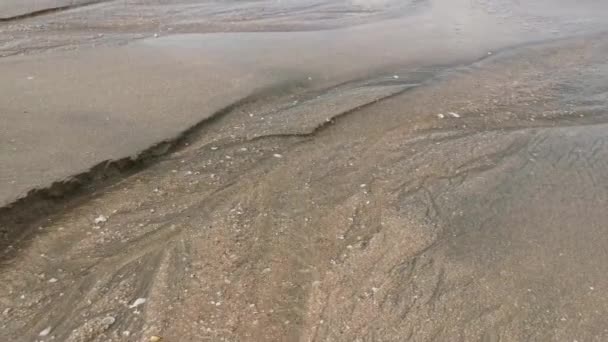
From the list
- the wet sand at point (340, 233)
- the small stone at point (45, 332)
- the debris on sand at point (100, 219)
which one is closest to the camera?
the small stone at point (45, 332)

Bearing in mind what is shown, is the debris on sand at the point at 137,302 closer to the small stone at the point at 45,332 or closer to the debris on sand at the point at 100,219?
the small stone at the point at 45,332

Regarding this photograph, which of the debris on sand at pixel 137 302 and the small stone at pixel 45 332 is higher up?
the small stone at pixel 45 332

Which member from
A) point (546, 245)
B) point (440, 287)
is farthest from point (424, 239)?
point (546, 245)

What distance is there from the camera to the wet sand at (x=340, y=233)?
2.76m

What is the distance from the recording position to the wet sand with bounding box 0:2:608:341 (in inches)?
108

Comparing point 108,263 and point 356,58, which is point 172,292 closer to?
point 108,263

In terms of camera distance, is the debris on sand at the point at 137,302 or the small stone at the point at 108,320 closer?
the small stone at the point at 108,320

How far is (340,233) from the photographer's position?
339 cm

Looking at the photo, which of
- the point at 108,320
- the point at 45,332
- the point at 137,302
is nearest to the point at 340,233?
the point at 137,302

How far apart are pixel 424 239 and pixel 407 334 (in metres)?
0.81

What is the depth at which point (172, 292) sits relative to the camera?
113 inches

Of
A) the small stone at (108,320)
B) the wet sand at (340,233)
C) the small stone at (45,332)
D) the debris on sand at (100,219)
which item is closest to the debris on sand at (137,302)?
the wet sand at (340,233)

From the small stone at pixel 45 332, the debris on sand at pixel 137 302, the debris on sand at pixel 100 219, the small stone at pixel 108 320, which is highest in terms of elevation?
the debris on sand at pixel 100 219

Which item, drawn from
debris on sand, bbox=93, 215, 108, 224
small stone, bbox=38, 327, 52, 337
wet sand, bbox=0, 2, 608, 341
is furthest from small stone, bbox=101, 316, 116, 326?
debris on sand, bbox=93, 215, 108, 224
